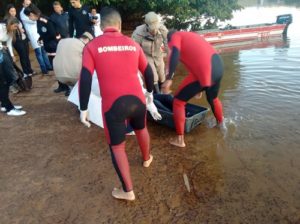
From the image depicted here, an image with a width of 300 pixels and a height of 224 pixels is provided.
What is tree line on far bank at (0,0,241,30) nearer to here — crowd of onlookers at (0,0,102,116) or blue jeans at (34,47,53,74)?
blue jeans at (34,47,53,74)

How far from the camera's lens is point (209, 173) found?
4.32 metres

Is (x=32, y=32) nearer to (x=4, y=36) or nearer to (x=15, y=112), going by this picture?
(x=4, y=36)

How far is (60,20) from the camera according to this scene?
848 cm

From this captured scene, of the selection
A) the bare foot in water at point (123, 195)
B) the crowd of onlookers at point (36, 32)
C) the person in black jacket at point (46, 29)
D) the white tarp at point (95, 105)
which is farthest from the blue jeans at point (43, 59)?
the bare foot in water at point (123, 195)

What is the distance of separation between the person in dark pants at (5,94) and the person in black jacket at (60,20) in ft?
7.81

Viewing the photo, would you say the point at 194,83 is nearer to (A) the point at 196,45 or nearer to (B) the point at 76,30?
(A) the point at 196,45

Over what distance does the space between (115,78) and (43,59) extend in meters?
6.70

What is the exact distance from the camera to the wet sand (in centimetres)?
360

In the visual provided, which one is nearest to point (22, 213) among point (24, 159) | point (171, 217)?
point (24, 159)

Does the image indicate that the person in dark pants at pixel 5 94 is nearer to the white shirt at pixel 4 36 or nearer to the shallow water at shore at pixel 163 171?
the shallow water at shore at pixel 163 171

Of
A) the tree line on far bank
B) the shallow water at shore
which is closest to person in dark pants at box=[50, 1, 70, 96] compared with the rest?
the shallow water at shore

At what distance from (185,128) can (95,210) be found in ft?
7.15

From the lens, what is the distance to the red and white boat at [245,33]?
14220mm

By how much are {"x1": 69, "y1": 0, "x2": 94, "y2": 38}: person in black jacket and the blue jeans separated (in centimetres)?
153
